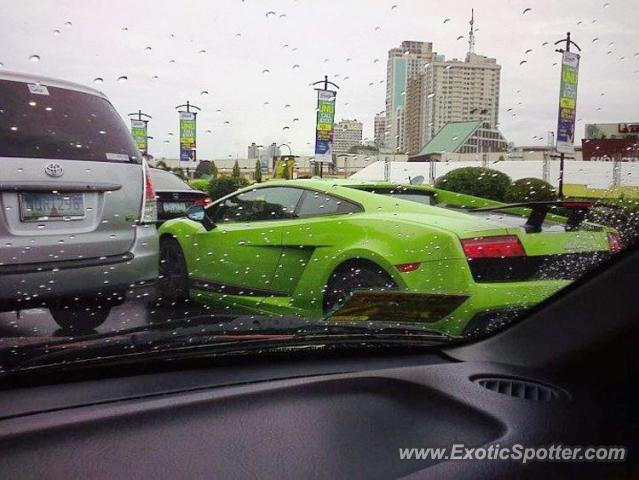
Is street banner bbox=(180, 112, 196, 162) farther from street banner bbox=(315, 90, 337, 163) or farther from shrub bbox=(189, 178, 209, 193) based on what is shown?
street banner bbox=(315, 90, 337, 163)

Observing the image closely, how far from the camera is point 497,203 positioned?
342cm

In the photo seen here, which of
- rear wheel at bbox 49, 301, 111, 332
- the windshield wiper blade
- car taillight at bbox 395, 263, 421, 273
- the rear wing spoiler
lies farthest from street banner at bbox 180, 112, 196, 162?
the rear wing spoiler

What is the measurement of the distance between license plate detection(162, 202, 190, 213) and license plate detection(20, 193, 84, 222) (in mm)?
933

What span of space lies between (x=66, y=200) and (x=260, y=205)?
1.16 metres

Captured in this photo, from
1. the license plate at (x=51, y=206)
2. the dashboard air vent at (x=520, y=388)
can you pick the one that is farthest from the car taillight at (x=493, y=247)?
the license plate at (x=51, y=206)

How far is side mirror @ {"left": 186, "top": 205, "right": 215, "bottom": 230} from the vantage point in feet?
13.4

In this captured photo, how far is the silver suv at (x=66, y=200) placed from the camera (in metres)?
3.19

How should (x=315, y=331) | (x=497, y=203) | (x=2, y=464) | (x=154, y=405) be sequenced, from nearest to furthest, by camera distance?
(x=2, y=464) → (x=154, y=405) → (x=315, y=331) → (x=497, y=203)

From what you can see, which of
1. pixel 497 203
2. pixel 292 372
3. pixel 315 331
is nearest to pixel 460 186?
pixel 497 203

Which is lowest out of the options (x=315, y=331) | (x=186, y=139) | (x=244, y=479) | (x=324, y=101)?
(x=244, y=479)

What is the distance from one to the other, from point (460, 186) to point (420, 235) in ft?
1.35

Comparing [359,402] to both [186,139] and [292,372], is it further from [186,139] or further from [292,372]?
[186,139]

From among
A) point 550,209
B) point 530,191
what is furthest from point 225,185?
point 550,209

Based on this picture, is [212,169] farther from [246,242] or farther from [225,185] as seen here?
[246,242]
